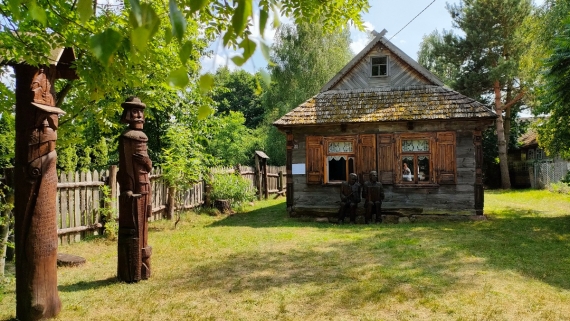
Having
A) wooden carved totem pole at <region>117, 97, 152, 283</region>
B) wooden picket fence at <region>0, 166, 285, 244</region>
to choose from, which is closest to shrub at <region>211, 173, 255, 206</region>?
wooden picket fence at <region>0, 166, 285, 244</region>

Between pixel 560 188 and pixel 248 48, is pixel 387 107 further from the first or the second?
pixel 560 188

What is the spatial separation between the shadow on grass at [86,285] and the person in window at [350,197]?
7200mm

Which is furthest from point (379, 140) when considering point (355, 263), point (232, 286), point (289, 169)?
→ point (232, 286)

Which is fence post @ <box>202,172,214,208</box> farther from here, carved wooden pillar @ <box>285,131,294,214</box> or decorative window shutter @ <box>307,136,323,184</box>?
decorative window shutter @ <box>307,136,323,184</box>

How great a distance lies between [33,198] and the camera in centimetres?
418

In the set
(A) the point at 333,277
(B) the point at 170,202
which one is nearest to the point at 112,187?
(B) the point at 170,202

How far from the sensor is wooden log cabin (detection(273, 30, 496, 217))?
11.8 meters

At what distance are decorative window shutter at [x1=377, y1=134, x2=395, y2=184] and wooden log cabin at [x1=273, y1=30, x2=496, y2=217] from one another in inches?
1.2

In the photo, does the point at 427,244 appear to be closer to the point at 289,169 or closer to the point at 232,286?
the point at 232,286

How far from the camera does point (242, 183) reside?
51.3 ft

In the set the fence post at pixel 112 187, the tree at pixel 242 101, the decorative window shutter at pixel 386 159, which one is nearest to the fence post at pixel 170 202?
the fence post at pixel 112 187

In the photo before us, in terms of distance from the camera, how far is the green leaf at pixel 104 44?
1.08 metres

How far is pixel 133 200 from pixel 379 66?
33.3ft

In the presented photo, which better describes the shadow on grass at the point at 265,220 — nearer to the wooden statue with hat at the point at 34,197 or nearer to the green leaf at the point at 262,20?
the wooden statue with hat at the point at 34,197
